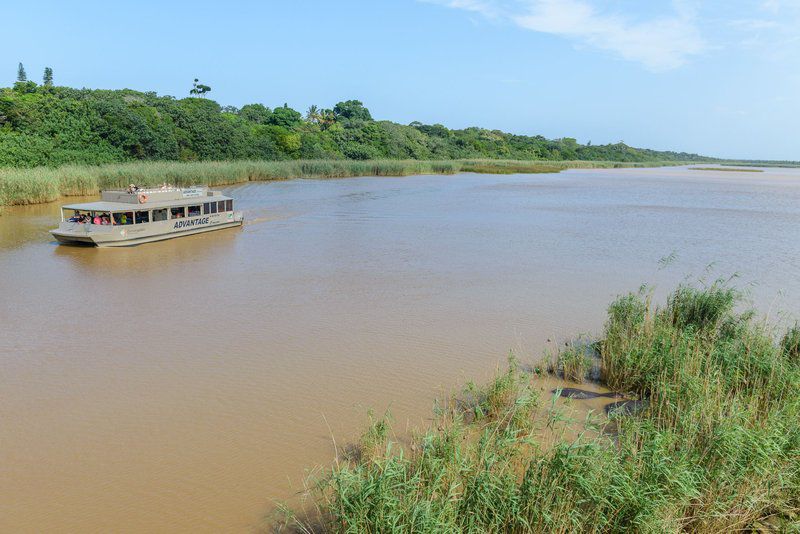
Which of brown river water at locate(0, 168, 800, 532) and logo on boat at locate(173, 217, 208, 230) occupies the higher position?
logo on boat at locate(173, 217, 208, 230)

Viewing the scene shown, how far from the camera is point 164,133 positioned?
4819cm

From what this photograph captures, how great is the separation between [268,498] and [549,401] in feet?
12.7

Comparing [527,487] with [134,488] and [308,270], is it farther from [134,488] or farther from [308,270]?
[308,270]

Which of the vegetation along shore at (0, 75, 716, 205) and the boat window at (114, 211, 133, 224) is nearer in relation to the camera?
the boat window at (114, 211, 133, 224)

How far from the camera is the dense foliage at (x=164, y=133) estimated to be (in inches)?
1542

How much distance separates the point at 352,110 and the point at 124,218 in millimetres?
96012

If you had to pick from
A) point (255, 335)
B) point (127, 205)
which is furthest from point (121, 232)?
point (255, 335)

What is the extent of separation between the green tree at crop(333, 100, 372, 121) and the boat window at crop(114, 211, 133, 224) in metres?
93.3

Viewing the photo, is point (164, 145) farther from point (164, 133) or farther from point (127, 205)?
point (127, 205)

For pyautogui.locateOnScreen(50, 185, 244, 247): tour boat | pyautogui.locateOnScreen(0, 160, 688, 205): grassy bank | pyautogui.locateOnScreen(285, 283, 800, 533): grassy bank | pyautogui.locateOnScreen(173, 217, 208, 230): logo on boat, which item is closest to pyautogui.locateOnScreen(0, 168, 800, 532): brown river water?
pyautogui.locateOnScreen(50, 185, 244, 247): tour boat

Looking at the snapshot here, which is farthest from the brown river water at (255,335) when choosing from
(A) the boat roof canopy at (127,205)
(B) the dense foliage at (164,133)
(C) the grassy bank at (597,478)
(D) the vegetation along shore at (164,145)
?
(B) the dense foliage at (164,133)

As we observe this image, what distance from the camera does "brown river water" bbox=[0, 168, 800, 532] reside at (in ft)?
18.5

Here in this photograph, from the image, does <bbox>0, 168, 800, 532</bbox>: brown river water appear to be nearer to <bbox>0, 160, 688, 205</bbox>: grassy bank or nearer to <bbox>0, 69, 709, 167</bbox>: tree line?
<bbox>0, 160, 688, 205</bbox>: grassy bank

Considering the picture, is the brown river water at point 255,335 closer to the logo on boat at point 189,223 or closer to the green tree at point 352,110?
the logo on boat at point 189,223
